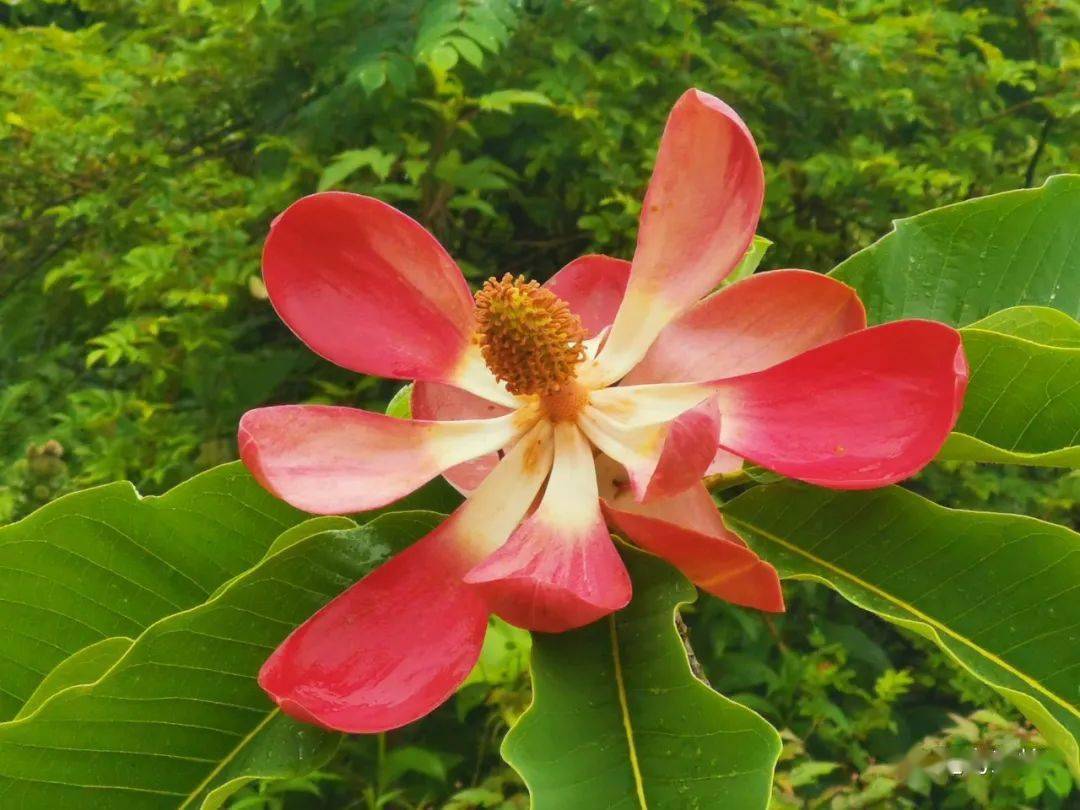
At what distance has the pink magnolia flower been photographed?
1.39ft

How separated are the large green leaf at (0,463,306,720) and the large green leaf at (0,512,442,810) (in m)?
0.08

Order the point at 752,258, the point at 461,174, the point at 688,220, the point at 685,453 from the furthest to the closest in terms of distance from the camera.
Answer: the point at 461,174, the point at 752,258, the point at 688,220, the point at 685,453

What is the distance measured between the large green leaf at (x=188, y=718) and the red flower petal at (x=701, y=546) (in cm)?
13

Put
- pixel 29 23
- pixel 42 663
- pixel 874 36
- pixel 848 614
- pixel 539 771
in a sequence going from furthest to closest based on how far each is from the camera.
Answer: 1. pixel 29 23
2. pixel 848 614
3. pixel 874 36
4. pixel 42 663
5. pixel 539 771

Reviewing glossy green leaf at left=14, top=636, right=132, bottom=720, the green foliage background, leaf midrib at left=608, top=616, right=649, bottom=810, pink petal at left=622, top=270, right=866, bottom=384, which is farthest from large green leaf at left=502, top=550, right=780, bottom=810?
the green foliage background

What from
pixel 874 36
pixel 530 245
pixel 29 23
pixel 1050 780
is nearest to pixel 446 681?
pixel 1050 780

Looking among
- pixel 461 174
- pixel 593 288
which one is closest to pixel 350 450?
pixel 593 288

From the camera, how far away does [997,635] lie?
45cm

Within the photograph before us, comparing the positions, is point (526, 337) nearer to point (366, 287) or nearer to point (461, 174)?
point (366, 287)

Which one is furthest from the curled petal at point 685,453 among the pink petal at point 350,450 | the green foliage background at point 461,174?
the green foliage background at point 461,174

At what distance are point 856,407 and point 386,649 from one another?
212 millimetres

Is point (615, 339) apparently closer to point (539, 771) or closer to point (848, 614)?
point (539, 771)

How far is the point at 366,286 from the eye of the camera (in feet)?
1.68

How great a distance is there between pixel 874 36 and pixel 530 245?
611mm
